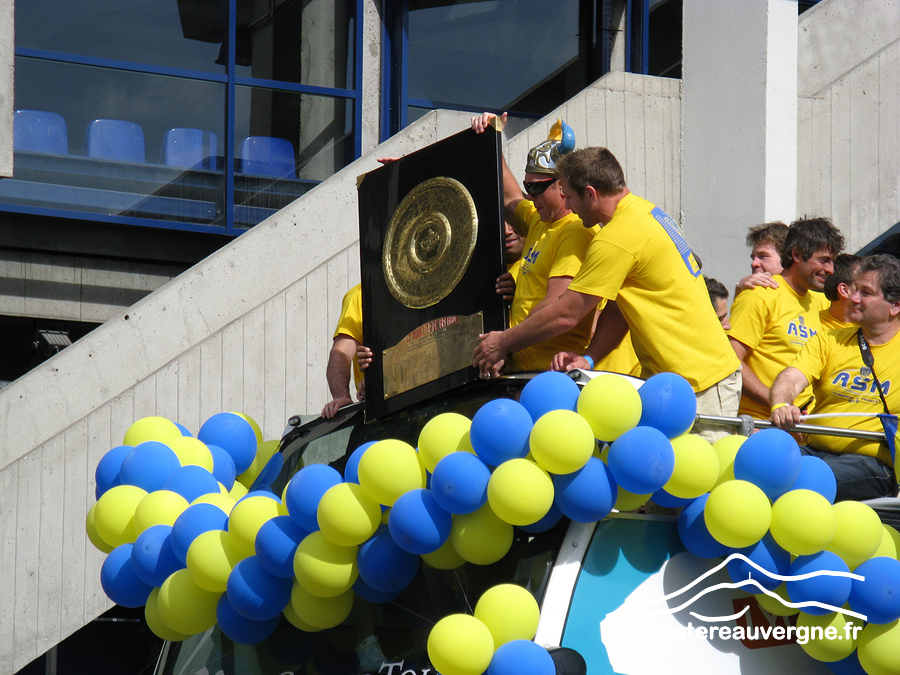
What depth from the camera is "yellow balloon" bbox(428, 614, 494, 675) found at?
9.16ft

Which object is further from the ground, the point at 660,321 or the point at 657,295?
the point at 657,295

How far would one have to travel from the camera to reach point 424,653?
10.2ft

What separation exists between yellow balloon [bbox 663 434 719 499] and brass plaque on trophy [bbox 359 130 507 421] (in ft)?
3.61

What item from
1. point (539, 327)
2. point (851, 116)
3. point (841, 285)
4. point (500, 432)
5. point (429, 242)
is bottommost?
point (500, 432)

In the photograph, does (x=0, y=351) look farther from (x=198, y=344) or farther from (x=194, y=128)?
(x=198, y=344)

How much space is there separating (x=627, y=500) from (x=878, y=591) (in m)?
0.77

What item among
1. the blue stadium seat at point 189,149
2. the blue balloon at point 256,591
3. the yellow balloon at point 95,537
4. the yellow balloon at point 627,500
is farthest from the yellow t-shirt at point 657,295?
the blue stadium seat at point 189,149

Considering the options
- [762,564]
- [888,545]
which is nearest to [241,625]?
[762,564]

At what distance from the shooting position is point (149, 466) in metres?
4.19

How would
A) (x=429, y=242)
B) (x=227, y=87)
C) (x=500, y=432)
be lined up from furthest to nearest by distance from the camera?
(x=227, y=87)
(x=429, y=242)
(x=500, y=432)

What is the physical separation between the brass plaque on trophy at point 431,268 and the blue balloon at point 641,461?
1.10m

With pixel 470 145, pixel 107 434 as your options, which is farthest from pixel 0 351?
pixel 470 145

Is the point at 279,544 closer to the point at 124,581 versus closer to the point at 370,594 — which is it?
the point at 370,594

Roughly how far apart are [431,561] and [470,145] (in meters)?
1.81
